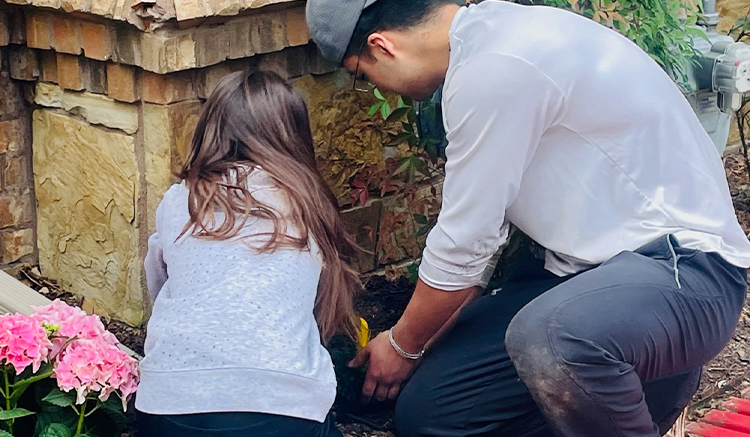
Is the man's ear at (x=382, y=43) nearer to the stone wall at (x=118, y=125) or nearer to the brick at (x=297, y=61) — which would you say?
the stone wall at (x=118, y=125)

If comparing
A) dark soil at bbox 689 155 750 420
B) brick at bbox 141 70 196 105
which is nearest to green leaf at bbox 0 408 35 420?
brick at bbox 141 70 196 105

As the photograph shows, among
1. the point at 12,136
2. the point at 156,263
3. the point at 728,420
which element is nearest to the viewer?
the point at 156,263

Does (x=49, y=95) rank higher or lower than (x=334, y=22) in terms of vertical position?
lower

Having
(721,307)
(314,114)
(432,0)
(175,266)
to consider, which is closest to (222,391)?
(175,266)

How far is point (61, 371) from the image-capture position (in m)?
1.90

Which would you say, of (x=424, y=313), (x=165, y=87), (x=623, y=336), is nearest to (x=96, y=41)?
(x=165, y=87)

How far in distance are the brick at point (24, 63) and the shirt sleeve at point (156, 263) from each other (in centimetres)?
82

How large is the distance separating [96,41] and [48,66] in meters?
0.29

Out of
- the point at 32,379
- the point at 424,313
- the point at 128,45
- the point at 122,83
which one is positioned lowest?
the point at 32,379

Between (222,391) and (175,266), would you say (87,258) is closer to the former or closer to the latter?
(175,266)

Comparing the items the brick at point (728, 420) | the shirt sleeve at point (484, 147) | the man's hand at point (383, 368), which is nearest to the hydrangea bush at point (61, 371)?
the man's hand at point (383, 368)

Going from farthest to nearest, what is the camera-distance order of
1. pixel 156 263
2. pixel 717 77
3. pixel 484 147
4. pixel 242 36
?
pixel 717 77
pixel 242 36
pixel 156 263
pixel 484 147

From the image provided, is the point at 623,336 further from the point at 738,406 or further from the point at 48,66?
the point at 48,66

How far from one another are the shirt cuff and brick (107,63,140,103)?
3.09ft
